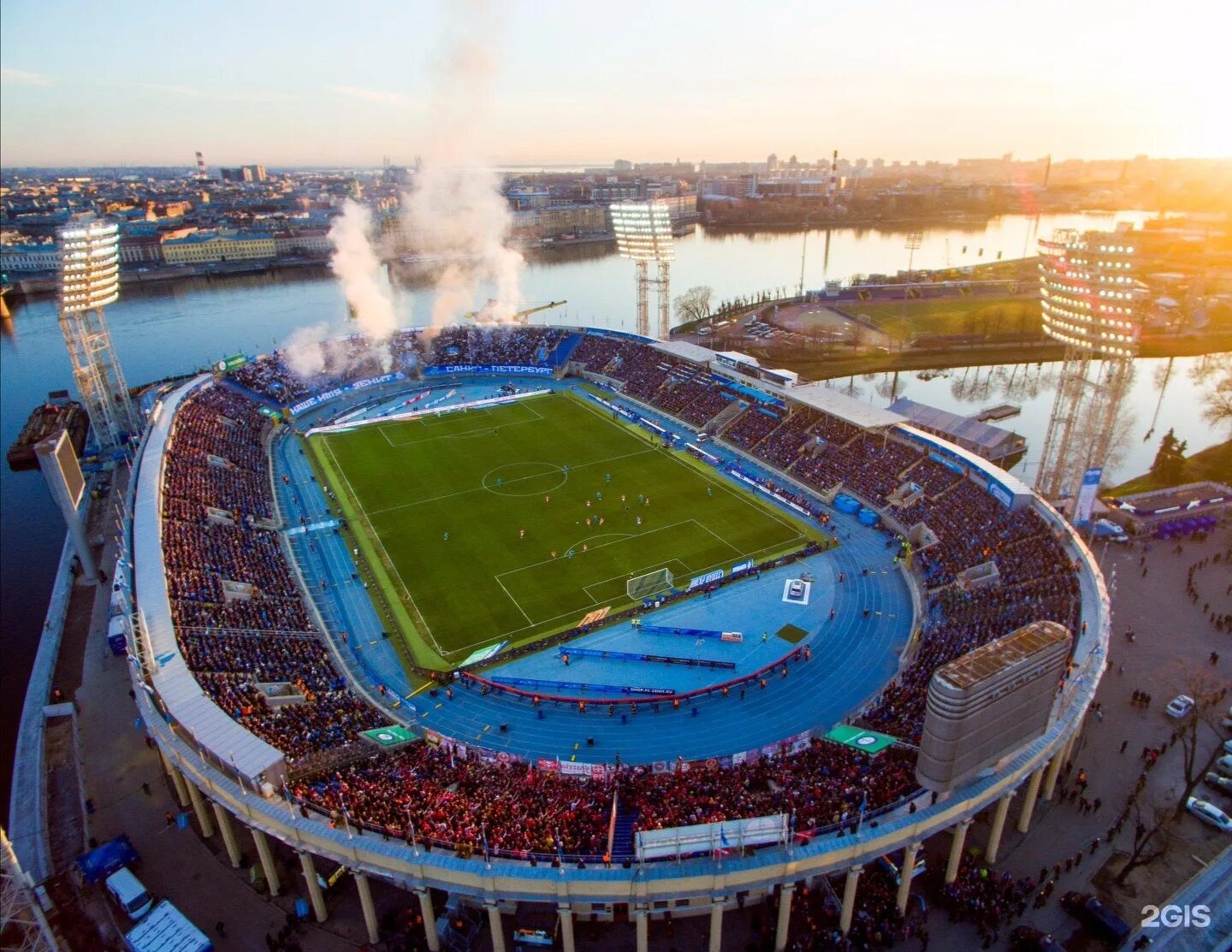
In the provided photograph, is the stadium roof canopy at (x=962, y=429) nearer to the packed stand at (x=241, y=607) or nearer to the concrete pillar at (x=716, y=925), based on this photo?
the concrete pillar at (x=716, y=925)

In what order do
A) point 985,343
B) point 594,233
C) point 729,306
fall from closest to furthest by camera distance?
point 985,343 < point 729,306 < point 594,233

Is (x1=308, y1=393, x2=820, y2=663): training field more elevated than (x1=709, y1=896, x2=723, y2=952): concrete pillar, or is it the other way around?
(x1=709, y1=896, x2=723, y2=952): concrete pillar

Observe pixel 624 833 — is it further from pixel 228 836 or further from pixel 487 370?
pixel 487 370

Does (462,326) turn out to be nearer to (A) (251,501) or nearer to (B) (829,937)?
(A) (251,501)

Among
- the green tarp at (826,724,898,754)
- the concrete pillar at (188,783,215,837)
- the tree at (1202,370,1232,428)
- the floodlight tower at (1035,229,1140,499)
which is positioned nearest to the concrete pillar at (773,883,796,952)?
the green tarp at (826,724,898,754)

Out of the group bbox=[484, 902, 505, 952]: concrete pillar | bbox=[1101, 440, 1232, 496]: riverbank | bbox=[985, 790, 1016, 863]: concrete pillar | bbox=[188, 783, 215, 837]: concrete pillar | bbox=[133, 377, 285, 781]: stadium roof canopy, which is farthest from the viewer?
bbox=[1101, 440, 1232, 496]: riverbank

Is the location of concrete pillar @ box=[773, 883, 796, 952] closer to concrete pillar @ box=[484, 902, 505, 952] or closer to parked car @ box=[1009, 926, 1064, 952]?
parked car @ box=[1009, 926, 1064, 952]

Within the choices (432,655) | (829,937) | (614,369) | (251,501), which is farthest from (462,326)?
(829,937)

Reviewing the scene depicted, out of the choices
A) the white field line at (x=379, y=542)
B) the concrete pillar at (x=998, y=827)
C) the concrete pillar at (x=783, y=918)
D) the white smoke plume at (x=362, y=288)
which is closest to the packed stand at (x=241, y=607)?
the white field line at (x=379, y=542)
